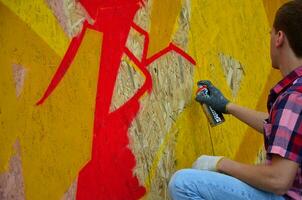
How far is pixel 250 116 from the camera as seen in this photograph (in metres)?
3.18

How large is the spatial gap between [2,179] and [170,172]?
1100mm

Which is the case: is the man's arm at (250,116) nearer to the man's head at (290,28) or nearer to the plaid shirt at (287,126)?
the man's head at (290,28)

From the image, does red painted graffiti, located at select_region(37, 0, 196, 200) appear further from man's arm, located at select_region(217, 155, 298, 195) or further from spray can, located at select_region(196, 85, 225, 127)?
man's arm, located at select_region(217, 155, 298, 195)

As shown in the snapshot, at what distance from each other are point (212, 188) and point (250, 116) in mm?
746

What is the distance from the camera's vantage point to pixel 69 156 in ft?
9.19

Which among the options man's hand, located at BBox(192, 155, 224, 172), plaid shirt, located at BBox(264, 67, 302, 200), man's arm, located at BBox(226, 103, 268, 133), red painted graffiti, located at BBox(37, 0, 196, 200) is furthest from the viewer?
man's arm, located at BBox(226, 103, 268, 133)

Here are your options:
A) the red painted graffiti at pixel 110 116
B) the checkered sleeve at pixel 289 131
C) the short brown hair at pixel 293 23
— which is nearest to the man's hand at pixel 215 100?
the red painted graffiti at pixel 110 116

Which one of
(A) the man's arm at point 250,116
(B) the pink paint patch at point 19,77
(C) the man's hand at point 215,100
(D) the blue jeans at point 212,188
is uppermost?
(B) the pink paint patch at point 19,77

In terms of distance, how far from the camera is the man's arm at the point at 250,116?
10.3 ft

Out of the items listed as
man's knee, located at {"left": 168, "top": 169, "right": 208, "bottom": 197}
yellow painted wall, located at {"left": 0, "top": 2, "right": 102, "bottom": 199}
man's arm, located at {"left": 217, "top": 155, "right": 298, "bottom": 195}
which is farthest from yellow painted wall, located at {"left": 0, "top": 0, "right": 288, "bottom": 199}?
man's arm, located at {"left": 217, "top": 155, "right": 298, "bottom": 195}

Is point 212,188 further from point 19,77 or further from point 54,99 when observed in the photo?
point 19,77

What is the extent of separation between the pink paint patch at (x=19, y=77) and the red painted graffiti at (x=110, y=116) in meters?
0.22

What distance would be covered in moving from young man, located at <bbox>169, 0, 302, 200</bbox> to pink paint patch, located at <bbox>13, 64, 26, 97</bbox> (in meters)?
0.86

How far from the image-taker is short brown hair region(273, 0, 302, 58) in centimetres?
250
